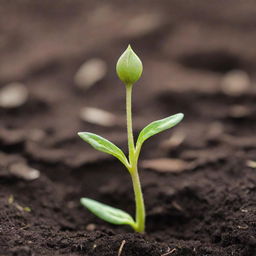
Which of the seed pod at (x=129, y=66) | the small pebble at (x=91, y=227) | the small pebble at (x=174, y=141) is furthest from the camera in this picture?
the small pebble at (x=174, y=141)

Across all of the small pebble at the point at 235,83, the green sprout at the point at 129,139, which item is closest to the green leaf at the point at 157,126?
the green sprout at the point at 129,139

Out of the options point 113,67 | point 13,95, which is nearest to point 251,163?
point 113,67

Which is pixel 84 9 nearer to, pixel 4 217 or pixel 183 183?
pixel 183 183

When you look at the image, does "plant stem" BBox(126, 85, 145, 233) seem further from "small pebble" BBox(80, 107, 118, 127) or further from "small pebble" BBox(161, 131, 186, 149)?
"small pebble" BBox(80, 107, 118, 127)

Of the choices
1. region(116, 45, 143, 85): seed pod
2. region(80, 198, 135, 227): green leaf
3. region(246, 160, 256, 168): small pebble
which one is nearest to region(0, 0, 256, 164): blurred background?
region(246, 160, 256, 168): small pebble

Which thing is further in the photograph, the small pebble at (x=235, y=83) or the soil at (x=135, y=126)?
the small pebble at (x=235, y=83)

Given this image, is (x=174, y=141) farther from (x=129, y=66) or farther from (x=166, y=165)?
(x=129, y=66)

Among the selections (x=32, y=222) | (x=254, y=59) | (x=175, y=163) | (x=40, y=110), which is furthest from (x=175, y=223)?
(x=254, y=59)

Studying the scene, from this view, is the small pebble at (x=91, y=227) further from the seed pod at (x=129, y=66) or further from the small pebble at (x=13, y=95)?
the small pebble at (x=13, y=95)

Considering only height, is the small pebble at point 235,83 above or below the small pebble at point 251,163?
above
